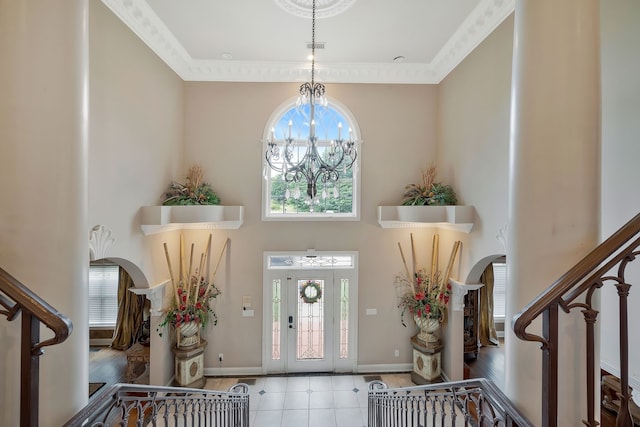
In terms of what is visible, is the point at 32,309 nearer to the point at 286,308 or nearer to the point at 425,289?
the point at 286,308

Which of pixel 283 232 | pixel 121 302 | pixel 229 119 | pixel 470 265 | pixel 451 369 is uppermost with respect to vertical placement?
pixel 229 119

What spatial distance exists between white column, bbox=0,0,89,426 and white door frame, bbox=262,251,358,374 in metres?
4.63

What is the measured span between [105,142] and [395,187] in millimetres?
4626

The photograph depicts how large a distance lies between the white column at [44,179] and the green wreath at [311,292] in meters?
4.84

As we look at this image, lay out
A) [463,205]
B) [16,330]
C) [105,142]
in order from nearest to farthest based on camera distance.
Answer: [16,330], [105,142], [463,205]

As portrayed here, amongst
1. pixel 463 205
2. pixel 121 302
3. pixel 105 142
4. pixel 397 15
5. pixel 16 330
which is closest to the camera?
pixel 16 330

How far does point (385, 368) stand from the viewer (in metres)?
6.18

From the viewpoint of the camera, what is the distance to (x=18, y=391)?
1.33 meters

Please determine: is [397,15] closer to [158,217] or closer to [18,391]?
[158,217]

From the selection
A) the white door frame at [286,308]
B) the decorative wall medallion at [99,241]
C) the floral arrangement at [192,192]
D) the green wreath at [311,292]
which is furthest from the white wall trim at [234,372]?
the decorative wall medallion at [99,241]

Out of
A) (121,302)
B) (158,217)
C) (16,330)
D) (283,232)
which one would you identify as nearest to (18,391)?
(16,330)

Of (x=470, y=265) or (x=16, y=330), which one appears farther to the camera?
(x=470, y=265)

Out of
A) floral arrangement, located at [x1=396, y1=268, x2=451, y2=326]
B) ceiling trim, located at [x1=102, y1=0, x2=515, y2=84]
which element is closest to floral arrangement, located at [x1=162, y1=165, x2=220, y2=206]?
ceiling trim, located at [x1=102, y1=0, x2=515, y2=84]

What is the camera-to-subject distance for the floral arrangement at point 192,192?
523 centimetres
